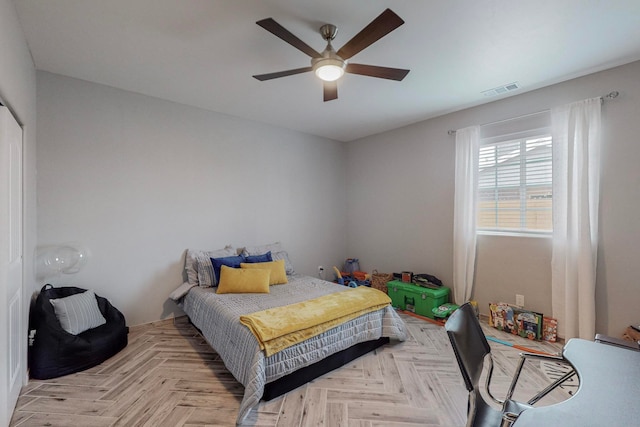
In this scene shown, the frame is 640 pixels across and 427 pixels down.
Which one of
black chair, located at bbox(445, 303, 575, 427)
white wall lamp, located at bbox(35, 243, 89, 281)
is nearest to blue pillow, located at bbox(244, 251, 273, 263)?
white wall lamp, located at bbox(35, 243, 89, 281)

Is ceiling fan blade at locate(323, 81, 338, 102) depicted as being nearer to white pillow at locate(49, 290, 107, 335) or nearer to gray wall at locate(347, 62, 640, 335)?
gray wall at locate(347, 62, 640, 335)

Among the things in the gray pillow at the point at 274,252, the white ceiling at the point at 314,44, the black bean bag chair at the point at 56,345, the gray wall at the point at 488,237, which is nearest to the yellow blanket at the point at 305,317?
the gray pillow at the point at 274,252

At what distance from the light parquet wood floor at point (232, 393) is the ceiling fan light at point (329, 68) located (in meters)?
2.37

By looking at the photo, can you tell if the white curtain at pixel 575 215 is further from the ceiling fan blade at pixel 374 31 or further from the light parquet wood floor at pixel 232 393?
the ceiling fan blade at pixel 374 31

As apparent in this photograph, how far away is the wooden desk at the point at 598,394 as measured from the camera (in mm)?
829

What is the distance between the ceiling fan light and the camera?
192 cm

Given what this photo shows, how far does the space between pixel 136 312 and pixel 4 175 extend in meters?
2.04

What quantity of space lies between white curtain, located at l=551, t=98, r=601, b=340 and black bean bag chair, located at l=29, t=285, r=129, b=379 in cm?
435

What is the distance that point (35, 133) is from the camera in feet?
8.37

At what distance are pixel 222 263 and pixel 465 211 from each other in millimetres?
3073

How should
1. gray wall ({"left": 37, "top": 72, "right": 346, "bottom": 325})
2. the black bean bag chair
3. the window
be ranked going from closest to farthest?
the black bean bag chair < gray wall ({"left": 37, "top": 72, "right": 346, "bottom": 325}) < the window

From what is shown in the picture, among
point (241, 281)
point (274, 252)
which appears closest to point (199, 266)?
point (241, 281)

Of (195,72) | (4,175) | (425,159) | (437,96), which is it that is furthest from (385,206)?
(4,175)

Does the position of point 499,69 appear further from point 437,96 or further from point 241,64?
point 241,64
